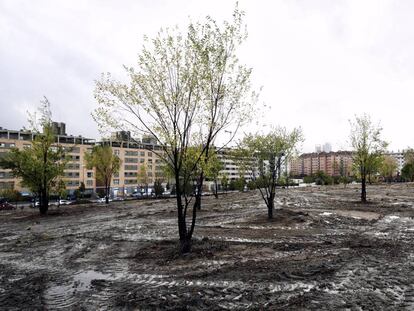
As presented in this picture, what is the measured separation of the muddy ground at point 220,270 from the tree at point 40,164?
17154mm

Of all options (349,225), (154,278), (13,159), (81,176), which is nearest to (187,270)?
(154,278)

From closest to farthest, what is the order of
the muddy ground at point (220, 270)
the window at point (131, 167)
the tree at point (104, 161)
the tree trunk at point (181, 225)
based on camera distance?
the muddy ground at point (220, 270) < the tree trunk at point (181, 225) < the tree at point (104, 161) < the window at point (131, 167)

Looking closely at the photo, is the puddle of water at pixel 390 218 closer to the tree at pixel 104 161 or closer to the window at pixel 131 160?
the tree at pixel 104 161

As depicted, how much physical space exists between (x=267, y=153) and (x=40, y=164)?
86.0 feet

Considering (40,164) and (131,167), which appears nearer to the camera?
(40,164)

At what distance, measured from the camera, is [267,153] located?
26.0 meters

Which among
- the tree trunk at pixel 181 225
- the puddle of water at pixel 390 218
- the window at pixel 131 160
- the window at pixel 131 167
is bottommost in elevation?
the puddle of water at pixel 390 218

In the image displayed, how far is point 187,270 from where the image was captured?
1162 centimetres

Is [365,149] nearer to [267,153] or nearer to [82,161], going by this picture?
[267,153]

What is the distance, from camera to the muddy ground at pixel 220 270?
8.70 metres

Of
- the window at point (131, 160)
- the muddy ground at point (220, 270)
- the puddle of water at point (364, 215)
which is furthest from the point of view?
the window at point (131, 160)

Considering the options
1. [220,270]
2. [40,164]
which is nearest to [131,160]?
[40,164]

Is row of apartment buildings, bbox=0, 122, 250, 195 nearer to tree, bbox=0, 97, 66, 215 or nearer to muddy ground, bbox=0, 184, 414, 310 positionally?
tree, bbox=0, 97, 66, 215

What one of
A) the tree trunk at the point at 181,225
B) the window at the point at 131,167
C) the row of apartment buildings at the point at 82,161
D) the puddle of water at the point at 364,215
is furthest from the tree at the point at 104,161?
the window at the point at 131,167
